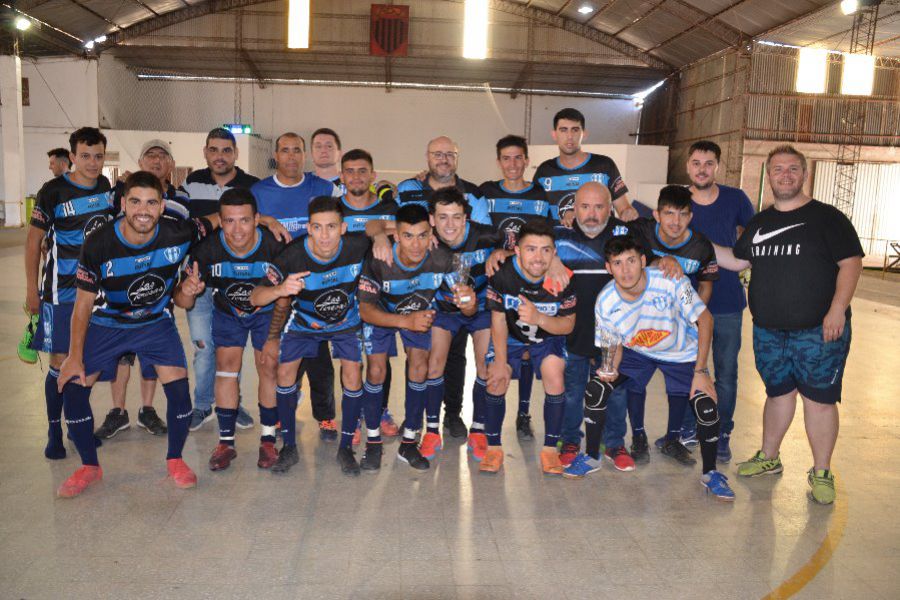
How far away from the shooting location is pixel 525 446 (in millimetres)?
5012

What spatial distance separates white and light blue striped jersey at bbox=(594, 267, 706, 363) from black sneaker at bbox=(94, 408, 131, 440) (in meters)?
3.36

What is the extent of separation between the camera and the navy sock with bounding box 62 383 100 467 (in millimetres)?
4070

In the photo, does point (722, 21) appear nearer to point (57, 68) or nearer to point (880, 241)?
point (880, 241)

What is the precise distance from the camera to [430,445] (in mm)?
4781

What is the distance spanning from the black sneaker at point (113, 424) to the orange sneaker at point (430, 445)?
2.14 m

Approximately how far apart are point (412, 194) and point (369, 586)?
289 centimetres

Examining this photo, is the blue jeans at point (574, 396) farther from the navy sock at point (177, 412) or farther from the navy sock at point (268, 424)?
the navy sock at point (177, 412)

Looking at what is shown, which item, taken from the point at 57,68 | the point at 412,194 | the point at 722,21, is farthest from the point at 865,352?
the point at 57,68

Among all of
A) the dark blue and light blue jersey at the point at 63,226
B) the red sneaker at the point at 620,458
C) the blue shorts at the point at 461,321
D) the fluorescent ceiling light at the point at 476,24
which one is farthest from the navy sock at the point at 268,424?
the fluorescent ceiling light at the point at 476,24

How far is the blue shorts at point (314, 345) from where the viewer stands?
176 inches

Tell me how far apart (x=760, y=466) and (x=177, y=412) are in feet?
11.8

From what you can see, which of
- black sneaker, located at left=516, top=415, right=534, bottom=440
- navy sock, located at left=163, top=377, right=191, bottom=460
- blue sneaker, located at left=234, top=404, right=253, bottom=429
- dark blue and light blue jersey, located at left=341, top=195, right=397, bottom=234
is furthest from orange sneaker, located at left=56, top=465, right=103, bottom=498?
black sneaker, located at left=516, top=415, right=534, bottom=440

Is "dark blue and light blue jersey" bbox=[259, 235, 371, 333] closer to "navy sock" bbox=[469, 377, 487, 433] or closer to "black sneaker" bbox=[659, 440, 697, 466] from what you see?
Answer: "navy sock" bbox=[469, 377, 487, 433]

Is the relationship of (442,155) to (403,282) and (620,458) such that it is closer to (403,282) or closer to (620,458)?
(403,282)
